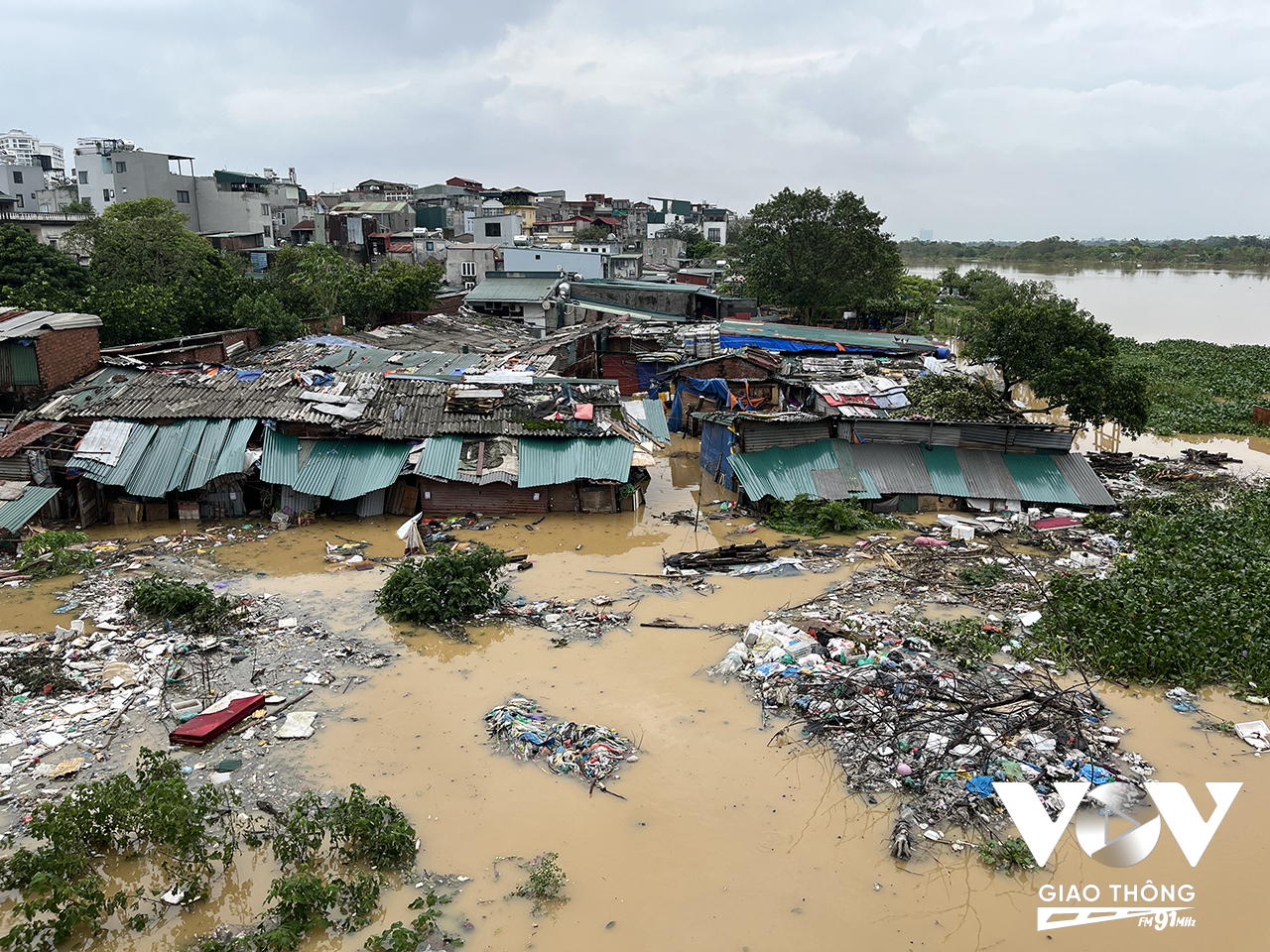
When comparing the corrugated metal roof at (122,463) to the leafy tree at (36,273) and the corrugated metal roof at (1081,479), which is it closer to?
the leafy tree at (36,273)

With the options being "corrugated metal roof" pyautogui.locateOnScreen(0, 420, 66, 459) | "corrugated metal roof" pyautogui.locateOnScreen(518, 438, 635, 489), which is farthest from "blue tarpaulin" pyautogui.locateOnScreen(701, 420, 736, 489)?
"corrugated metal roof" pyautogui.locateOnScreen(0, 420, 66, 459)

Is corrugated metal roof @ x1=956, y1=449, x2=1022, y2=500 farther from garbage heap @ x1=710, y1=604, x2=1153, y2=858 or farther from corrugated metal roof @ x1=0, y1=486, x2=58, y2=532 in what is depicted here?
corrugated metal roof @ x1=0, y1=486, x2=58, y2=532

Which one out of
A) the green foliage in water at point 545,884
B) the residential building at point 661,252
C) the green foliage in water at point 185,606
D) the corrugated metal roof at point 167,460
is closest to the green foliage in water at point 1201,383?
the green foliage in water at point 545,884

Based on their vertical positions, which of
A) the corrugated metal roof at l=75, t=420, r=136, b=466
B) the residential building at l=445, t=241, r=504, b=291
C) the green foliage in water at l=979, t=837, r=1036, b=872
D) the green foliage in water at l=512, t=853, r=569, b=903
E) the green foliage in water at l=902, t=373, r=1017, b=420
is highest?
the residential building at l=445, t=241, r=504, b=291

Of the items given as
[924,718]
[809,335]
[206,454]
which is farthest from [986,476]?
[206,454]

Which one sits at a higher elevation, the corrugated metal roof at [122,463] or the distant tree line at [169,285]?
the distant tree line at [169,285]

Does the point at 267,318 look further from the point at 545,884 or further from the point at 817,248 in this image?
the point at 545,884
